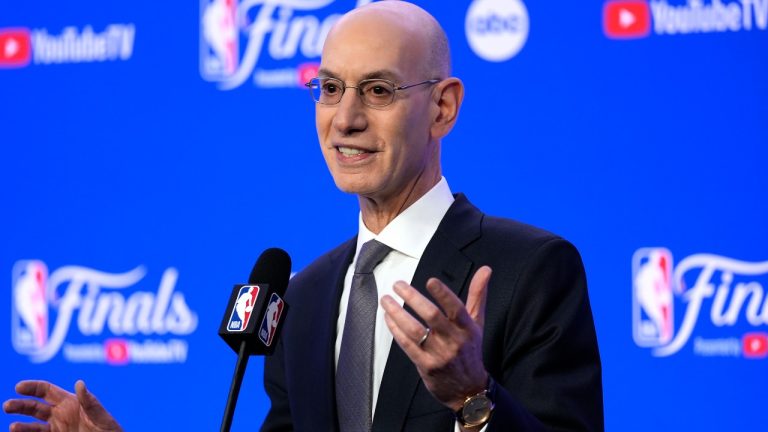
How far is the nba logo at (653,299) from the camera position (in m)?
3.33

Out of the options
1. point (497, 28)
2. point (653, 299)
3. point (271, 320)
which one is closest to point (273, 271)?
point (271, 320)

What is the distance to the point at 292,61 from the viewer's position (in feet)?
12.4

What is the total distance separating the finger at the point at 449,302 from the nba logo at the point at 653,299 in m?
1.94

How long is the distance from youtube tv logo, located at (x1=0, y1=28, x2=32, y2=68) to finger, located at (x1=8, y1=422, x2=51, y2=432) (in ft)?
8.37

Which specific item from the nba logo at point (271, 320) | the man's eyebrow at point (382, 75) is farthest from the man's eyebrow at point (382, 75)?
the nba logo at point (271, 320)

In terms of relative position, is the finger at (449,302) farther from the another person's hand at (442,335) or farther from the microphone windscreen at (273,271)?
the microphone windscreen at (273,271)

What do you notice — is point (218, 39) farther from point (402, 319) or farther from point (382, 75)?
point (402, 319)

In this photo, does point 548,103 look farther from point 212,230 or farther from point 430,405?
point 430,405

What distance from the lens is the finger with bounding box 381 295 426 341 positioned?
1.48 m

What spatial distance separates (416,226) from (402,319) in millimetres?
623

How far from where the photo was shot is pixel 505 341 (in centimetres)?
192

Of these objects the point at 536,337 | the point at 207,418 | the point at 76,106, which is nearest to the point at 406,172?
the point at 536,337

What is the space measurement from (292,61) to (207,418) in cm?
127

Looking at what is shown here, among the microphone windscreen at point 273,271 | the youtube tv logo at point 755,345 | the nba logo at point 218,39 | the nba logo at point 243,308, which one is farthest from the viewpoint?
the nba logo at point 218,39
